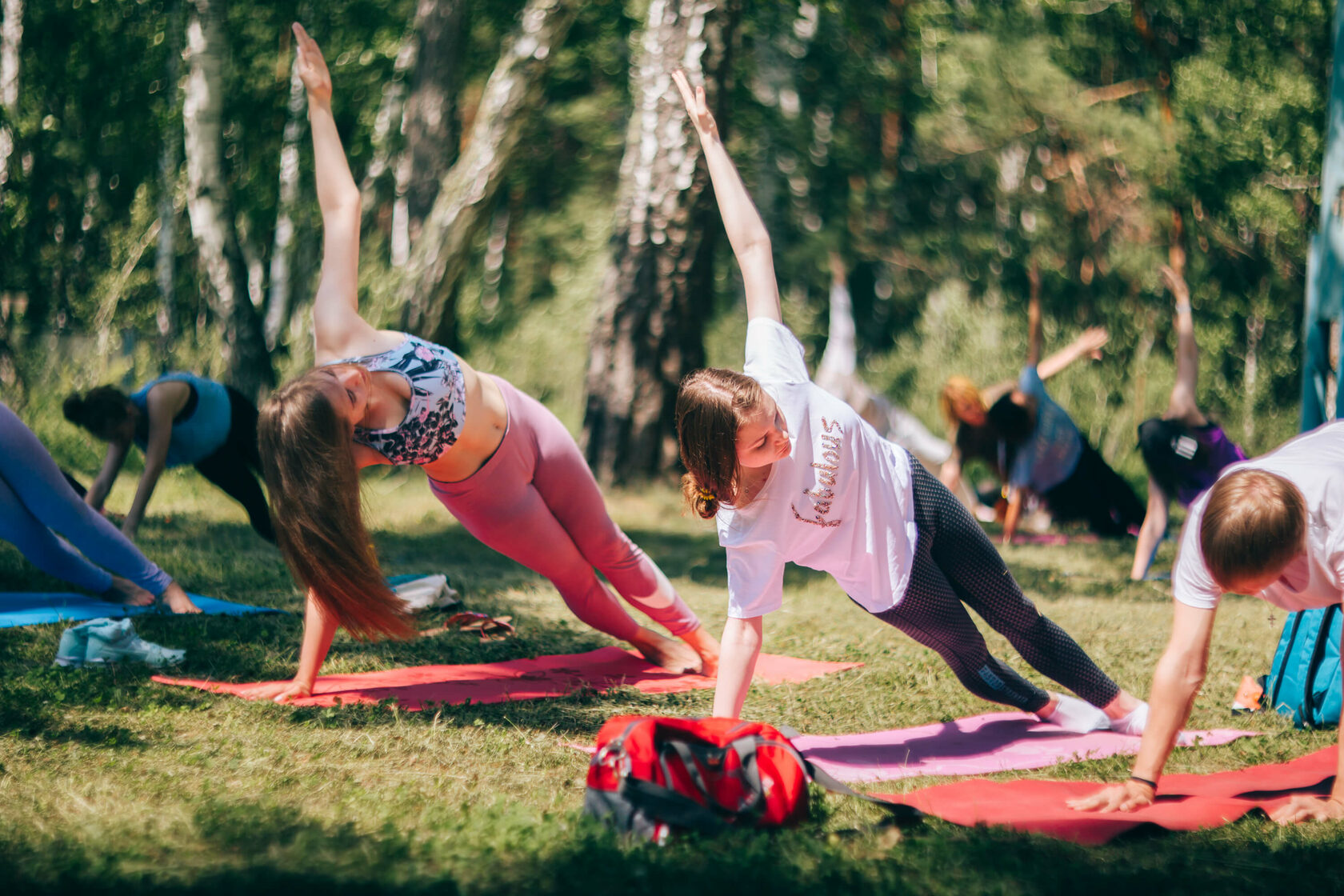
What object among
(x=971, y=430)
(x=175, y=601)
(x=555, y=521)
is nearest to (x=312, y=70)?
(x=555, y=521)

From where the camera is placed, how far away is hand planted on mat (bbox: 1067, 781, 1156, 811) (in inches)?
108

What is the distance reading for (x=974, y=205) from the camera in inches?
843

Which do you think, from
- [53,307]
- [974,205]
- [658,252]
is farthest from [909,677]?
[974,205]

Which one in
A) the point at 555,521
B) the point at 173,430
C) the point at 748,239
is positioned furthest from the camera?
the point at 173,430

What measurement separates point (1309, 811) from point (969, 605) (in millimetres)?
1070

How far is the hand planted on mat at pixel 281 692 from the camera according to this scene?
379 centimetres

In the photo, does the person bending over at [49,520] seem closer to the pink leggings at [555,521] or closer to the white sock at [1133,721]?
the pink leggings at [555,521]

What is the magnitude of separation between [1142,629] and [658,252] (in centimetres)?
589

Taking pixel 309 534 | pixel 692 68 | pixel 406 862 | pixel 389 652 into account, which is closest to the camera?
pixel 406 862

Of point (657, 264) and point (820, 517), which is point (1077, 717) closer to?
point (820, 517)

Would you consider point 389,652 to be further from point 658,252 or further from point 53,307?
point 53,307

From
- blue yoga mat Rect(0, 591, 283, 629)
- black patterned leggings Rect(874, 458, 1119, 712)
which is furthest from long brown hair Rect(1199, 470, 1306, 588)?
blue yoga mat Rect(0, 591, 283, 629)

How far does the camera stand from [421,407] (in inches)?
135

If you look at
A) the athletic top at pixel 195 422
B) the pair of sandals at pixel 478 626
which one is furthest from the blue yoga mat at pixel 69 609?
the athletic top at pixel 195 422
